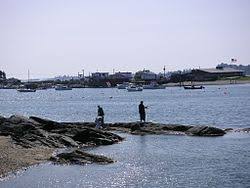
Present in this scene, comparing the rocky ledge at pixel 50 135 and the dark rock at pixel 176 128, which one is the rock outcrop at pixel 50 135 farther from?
the dark rock at pixel 176 128

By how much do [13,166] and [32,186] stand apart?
15.0ft

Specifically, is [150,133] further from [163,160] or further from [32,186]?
[32,186]

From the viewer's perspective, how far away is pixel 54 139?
37.2 m

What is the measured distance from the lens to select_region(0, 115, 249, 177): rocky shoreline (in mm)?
29891

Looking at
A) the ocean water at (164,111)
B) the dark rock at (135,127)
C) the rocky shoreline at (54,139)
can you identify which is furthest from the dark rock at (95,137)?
the ocean water at (164,111)

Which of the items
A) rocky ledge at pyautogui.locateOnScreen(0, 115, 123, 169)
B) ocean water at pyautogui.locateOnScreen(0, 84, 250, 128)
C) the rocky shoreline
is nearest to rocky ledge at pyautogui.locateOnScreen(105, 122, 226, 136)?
the rocky shoreline

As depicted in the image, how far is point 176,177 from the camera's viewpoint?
2552 centimetres

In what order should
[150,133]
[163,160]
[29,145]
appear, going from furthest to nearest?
[150,133], [29,145], [163,160]

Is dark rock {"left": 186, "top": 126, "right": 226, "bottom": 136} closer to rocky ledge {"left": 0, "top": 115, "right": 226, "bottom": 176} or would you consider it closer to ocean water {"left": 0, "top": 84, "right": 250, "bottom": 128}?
rocky ledge {"left": 0, "top": 115, "right": 226, "bottom": 176}

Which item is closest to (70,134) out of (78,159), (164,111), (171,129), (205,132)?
(171,129)

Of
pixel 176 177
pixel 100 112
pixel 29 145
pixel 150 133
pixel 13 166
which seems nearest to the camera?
pixel 176 177

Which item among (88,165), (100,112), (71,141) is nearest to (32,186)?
(88,165)

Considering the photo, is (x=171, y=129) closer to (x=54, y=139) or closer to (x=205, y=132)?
(x=205, y=132)

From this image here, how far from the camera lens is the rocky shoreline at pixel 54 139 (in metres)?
29.9
